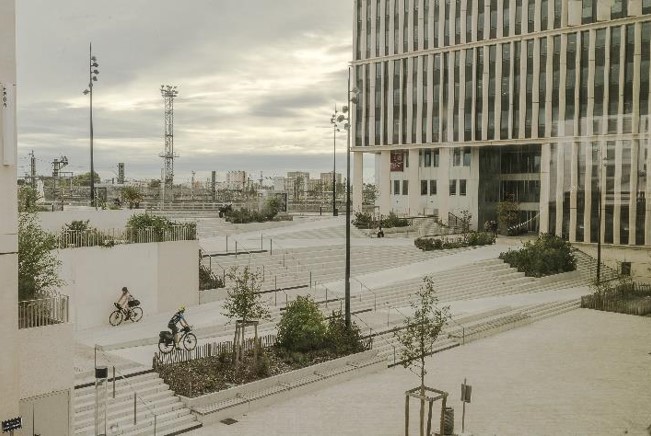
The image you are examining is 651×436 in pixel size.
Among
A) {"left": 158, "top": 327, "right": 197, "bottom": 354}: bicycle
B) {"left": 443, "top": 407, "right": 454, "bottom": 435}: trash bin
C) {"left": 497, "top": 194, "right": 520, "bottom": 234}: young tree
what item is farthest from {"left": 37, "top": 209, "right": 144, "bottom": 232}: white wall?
{"left": 497, "top": 194, "right": 520, "bottom": 234}: young tree

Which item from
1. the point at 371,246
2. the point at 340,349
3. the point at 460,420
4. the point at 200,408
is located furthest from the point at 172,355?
the point at 371,246

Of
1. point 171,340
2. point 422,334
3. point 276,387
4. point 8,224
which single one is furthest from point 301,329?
point 8,224

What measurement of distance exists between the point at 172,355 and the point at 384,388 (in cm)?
662

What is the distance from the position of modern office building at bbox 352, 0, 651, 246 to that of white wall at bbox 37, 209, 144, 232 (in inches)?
1171

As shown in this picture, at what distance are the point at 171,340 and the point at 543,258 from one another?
27773 mm

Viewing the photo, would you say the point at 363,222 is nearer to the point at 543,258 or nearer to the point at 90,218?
the point at 543,258

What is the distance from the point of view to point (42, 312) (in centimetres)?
1391

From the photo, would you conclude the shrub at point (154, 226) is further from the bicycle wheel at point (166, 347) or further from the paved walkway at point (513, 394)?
the paved walkway at point (513, 394)

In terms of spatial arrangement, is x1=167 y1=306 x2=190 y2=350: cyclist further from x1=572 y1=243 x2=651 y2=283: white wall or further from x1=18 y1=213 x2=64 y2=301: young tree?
x1=572 y1=243 x2=651 y2=283: white wall

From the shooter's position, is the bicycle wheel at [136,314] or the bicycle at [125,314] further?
the bicycle wheel at [136,314]

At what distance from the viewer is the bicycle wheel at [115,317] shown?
22828mm

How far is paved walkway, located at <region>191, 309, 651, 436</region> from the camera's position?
1622 cm

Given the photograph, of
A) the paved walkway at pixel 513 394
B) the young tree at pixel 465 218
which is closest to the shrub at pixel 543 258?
the young tree at pixel 465 218

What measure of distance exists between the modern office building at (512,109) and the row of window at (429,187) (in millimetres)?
106
